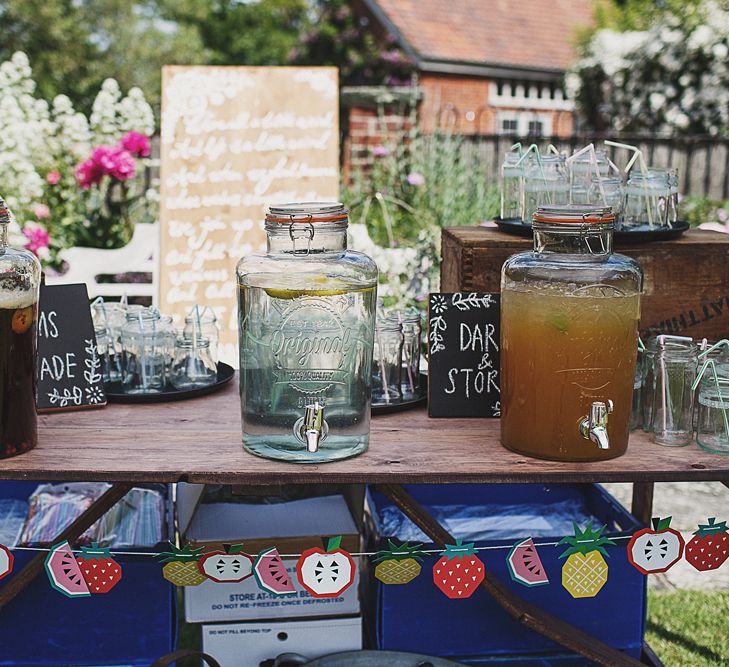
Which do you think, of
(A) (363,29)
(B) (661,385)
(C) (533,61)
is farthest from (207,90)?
(C) (533,61)

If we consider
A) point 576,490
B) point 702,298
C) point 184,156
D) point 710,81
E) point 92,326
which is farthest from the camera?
point 710,81

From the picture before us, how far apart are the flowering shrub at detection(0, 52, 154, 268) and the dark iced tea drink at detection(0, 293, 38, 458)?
2.39m

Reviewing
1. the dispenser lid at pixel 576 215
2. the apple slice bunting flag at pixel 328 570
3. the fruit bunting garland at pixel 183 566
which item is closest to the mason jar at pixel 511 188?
the dispenser lid at pixel 576 215

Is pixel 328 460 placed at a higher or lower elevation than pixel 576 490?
higher

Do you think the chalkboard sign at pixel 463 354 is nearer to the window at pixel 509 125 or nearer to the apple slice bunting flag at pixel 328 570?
the apple slice bunting flag at pixel 328 570

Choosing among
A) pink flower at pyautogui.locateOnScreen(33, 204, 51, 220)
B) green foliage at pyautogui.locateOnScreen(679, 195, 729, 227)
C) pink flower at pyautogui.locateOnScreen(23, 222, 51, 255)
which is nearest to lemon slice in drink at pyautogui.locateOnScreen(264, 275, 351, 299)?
pink flower at pyautogui.locateOnScreen(23, 222, 51, 255)

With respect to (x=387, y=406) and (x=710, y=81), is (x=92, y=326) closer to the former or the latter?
(x=387, y=406)

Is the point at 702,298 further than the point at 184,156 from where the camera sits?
No

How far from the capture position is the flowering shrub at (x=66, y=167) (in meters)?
3.81

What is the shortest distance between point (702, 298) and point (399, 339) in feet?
1.92

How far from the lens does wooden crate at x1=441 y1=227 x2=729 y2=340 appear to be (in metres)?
1.66

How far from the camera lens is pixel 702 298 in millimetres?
1713

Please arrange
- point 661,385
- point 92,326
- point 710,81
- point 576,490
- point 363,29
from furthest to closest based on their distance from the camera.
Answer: point 363,29 → point 710,81 → point 576,490 → point 92,326 → point 661,385

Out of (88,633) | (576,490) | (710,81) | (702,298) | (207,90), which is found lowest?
(88,633)
